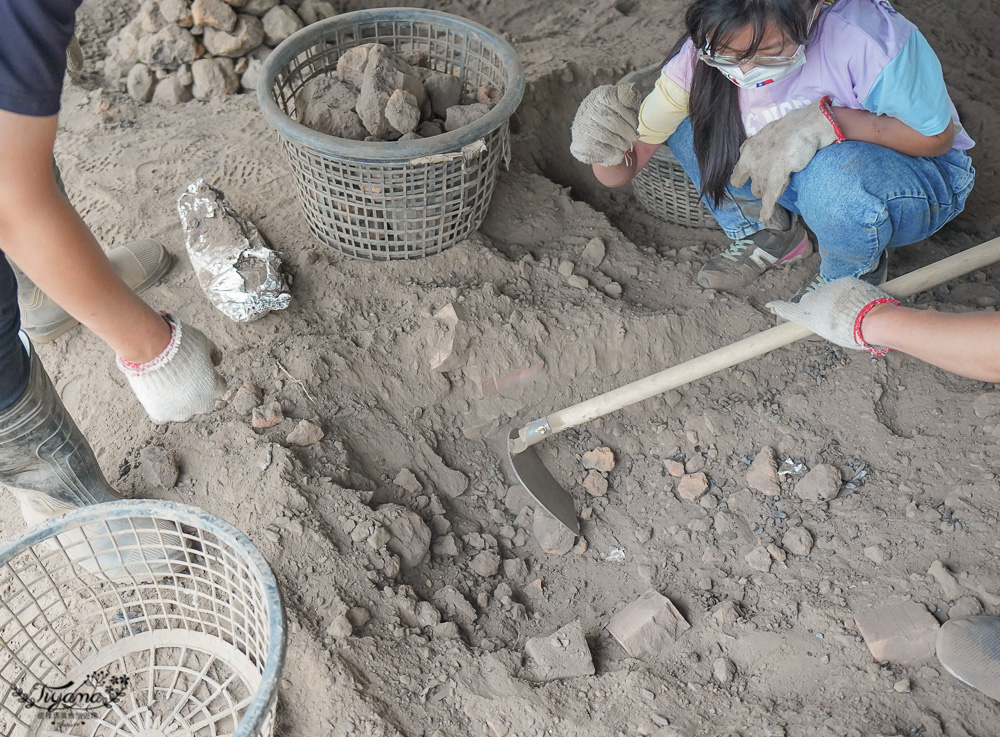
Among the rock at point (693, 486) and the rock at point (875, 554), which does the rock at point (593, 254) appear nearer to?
the rock at point (693, 486)

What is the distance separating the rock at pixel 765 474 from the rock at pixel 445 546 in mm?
804

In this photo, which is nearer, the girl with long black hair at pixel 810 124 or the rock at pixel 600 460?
the girl with long black hair at pixel 810 124

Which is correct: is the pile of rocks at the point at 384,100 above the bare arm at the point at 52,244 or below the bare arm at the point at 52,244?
below

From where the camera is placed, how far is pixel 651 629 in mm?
1769

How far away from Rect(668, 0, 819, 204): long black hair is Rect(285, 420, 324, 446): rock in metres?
1.29

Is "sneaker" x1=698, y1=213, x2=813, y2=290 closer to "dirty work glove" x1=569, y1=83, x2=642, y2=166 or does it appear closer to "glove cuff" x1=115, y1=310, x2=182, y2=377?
"dirty work glove" x1=569, y1=83, x2=642, y2=166

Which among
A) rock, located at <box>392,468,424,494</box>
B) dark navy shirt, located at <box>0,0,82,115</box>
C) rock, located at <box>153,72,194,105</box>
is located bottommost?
rock, located at <box>392,468,424,494</box>

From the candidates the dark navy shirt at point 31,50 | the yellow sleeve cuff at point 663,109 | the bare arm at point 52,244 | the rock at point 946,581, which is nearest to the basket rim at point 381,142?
the yellow sleeve cuff at point 663,109

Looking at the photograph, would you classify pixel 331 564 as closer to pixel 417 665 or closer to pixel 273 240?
pixel 417 665

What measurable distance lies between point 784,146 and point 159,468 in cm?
176

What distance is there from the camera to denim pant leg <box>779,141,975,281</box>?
1901mm

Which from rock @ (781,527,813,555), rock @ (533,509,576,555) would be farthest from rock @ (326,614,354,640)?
rock @ (781,527,813,555)

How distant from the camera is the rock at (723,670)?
1660 mm

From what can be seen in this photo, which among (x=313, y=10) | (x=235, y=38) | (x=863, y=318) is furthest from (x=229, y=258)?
(x=863, y=318)
